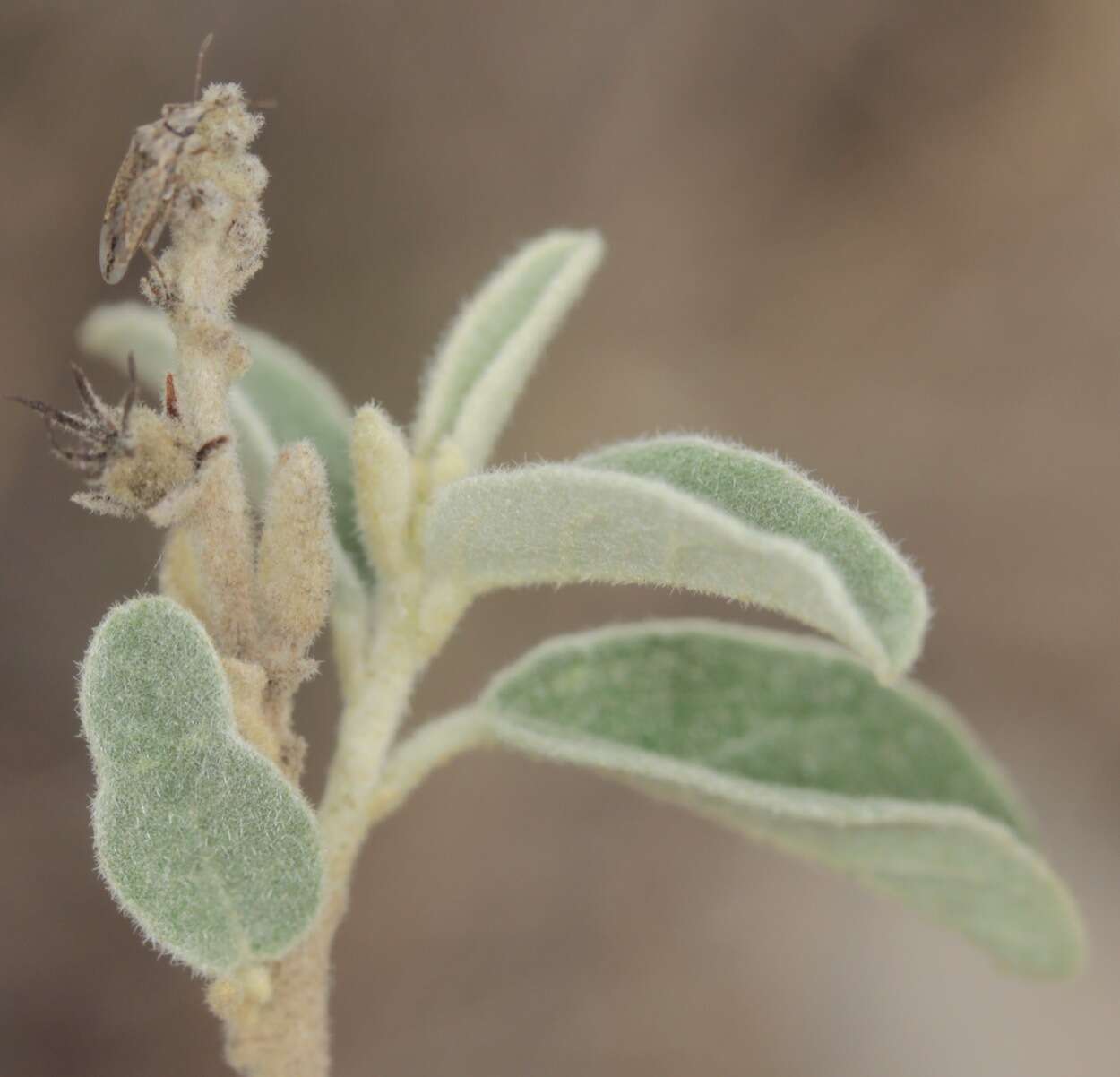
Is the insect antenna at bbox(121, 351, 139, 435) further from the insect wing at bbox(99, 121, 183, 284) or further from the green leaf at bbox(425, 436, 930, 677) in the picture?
the green leaf at bbox(425, 436, 930, 677)

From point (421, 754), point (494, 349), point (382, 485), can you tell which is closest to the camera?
point (382, 485)

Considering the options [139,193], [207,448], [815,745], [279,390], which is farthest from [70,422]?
[815,745]

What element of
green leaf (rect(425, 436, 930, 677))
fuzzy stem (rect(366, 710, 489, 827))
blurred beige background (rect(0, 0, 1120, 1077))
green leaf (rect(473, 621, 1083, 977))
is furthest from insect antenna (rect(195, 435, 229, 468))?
blurred beige background (rect(0, 0, 1120, 1077))

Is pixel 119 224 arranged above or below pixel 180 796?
above

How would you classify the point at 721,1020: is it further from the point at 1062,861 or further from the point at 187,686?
the point at 187,686

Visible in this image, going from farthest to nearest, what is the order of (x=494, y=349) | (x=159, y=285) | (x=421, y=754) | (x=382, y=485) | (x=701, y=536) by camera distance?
(x=494, y=349) < (x=421, y=754) < (x=382, y=485) < (x=159, y=285) < (x=701, y=536)

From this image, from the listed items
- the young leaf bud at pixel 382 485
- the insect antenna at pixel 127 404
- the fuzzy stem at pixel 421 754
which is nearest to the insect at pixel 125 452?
the insect antenna at pixel 127 404

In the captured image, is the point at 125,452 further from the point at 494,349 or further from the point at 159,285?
the point at 494,349
